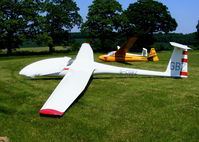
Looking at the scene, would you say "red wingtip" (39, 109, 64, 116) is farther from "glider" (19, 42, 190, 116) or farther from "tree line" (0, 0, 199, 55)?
"tree line" (0, 0, 199, 55)

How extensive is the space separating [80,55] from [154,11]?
43.4m

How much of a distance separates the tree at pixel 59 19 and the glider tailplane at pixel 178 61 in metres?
34.3

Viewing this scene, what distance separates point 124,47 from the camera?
21.6 meters

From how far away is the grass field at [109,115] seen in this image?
6.06 meters

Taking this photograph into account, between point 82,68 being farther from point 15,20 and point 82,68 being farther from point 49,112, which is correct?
point 15,20

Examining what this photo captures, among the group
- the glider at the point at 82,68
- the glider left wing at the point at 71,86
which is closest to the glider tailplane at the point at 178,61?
the glider at the point at 82,68

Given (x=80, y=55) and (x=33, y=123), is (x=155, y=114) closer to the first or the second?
(x=33, y=123)

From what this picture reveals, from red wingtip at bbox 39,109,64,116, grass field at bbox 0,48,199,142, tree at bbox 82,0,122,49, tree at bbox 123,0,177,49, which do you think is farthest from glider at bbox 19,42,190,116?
tree at bbox 123,0,177,49

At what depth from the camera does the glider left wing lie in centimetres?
684

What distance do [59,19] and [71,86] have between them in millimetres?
39330

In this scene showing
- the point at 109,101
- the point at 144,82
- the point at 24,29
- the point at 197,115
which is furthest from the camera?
the point at 24,29

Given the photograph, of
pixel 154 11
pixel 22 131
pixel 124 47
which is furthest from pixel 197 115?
pixel 154 11

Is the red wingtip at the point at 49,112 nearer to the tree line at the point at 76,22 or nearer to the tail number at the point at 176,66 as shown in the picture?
the tail number at the point at 176,66

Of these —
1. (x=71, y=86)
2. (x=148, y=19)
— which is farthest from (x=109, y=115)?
(x=148, y=19)
